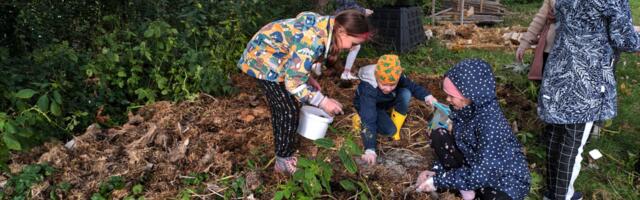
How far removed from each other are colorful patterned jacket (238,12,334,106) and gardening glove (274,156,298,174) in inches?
21.2

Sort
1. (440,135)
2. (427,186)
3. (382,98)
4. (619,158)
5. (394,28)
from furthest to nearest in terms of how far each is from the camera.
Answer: (394,28) < (619,158) < (382,98) < (440,135) < (427,186)

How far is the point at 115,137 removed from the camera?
10.9ft

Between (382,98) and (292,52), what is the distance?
0.90 m

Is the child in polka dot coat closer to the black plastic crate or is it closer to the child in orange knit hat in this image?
the child in orange knit hat

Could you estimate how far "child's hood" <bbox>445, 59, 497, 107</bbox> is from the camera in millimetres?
2389

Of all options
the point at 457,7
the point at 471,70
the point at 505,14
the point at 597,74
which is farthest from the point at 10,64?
the point at 505,14

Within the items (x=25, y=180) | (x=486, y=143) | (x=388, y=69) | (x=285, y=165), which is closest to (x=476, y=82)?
(x=486, y=143)

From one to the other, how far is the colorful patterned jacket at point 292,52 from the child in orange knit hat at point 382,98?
49 centimetres

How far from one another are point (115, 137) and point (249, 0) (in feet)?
6.23

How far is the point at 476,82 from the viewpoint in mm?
2387

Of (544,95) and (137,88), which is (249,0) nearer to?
(137,88)

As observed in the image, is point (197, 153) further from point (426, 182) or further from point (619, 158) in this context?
point (619, 158)

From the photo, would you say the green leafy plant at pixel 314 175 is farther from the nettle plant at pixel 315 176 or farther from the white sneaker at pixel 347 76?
the white sneaker at pixel 347 76

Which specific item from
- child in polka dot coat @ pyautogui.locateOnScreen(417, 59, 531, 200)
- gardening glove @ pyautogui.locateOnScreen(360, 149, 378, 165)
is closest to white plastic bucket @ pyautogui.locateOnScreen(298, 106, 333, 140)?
gardening glove @ pyautogui.locateOnScreen(360, 149, 378, 165)
